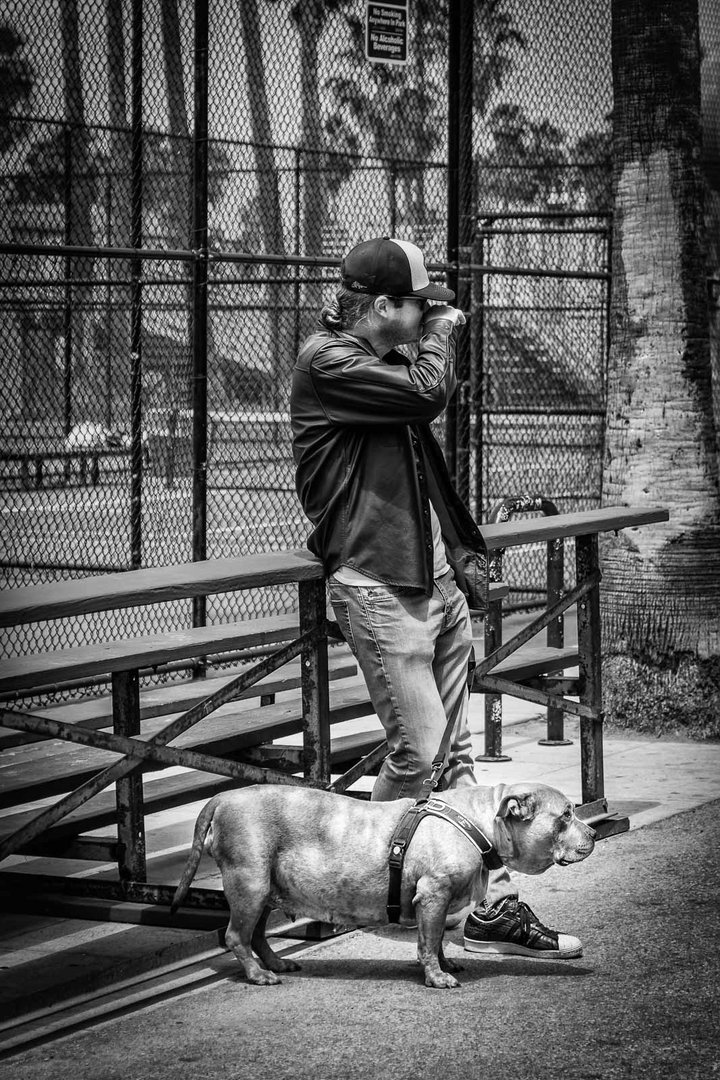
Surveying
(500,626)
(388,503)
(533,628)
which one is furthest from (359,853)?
(500,626)

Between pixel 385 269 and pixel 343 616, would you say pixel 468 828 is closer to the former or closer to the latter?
pixel 343 616

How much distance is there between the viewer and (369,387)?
190 inches

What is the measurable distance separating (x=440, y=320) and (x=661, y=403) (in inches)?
144

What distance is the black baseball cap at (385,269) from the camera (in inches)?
193

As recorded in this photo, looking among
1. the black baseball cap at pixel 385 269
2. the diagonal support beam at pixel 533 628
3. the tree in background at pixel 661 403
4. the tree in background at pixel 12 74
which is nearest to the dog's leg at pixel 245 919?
the diagonal support beam at pixel 533 628

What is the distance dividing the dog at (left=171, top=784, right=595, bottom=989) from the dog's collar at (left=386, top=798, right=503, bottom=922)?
2 cm

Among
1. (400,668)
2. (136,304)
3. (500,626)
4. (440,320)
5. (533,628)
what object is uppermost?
(136,304)

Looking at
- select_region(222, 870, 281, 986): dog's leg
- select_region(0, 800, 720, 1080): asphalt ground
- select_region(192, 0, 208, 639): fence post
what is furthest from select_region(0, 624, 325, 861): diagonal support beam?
select_region(192, 0, 208, 639): fence post

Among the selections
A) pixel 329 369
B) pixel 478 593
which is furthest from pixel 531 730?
pixel 329 369

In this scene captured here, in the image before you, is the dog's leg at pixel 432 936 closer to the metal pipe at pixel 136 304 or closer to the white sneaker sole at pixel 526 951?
the white sneaker sole at pixel 526 951

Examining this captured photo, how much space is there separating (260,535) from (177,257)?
8.06 m

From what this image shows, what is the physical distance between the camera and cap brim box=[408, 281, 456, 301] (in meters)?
5.00

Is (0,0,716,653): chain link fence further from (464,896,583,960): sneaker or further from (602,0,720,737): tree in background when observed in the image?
(464,896,583,960): sneaker

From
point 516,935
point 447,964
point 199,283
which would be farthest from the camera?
point 199,283
